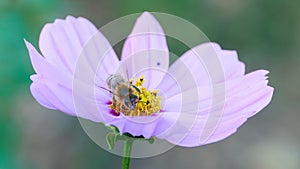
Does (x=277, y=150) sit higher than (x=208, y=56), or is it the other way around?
(x=208, y=56)

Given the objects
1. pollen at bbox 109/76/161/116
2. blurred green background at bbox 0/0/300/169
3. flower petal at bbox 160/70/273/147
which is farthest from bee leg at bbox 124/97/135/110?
blurred green background at bbox 0/0/300/169

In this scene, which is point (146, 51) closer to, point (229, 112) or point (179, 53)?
point (229, 112)

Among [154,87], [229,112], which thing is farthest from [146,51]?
[229,112]

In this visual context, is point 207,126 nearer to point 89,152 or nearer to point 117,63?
point 117,63

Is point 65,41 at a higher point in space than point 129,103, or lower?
higher

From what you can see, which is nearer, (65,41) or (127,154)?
(127,154)

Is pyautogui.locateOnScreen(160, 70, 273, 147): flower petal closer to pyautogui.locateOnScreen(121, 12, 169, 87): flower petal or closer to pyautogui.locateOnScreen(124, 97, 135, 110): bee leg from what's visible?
pyautogui.locateOnScreen(124, 97, 135, 110): bee leg

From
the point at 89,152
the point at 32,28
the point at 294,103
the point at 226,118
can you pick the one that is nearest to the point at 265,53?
the point at 294,103

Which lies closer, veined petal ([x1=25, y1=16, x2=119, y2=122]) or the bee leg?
veined petal ([x1=25, y1=16, x2=119, y2=122])
